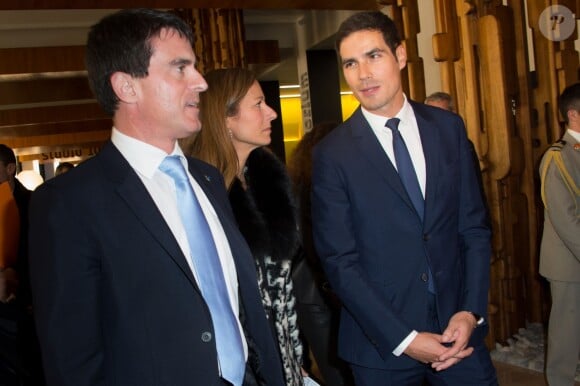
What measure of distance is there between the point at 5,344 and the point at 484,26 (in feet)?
11.3

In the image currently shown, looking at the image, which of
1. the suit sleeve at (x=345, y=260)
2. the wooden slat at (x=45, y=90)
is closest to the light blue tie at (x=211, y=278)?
the suit sleeve at (x=345, y=260)

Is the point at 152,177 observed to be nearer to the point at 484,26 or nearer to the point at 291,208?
the point at 291,208

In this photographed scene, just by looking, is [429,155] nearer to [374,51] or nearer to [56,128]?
[374,51]

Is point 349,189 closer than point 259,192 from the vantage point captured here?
Yes

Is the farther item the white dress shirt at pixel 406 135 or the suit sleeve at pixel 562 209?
the suit sleeve at pixel 562 209

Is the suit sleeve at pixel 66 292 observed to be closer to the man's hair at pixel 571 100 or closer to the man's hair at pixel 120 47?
the man's hair at pixel 120 47

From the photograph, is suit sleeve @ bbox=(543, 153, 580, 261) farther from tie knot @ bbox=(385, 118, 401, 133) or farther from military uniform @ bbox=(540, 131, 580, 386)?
tie knot @ bbox=(385, 118, 401, 133)

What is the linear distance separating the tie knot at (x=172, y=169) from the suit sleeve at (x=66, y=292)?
9.8 inches

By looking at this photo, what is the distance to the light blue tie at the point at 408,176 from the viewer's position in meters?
1.87

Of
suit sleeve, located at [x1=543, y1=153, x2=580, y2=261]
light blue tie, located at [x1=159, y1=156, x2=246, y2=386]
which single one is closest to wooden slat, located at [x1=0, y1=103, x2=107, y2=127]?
suit sleeve, located at [x1=543, y1=153, x2=580, y2=261]

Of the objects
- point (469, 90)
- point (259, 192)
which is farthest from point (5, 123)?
point (259, 192)

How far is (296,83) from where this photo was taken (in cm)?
1297

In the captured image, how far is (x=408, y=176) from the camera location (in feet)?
6.16

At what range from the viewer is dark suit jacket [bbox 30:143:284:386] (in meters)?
1.24
